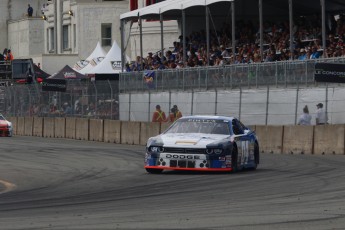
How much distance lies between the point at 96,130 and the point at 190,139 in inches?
820

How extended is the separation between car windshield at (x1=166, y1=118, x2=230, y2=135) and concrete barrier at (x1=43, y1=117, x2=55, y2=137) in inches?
989

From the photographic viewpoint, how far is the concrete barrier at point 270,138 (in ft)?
104

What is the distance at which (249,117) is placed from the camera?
36031 mm

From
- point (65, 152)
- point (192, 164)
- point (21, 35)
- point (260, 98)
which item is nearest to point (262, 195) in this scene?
point (192, 164)

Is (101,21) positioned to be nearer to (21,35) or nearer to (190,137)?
(21,35)

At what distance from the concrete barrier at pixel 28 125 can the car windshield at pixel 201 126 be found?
1110 inches

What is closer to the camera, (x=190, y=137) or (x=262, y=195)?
(x=262, y=195)

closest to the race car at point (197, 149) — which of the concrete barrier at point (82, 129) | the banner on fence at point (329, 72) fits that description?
the banner on fence at point (329, 72)

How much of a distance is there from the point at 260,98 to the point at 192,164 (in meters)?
14.3

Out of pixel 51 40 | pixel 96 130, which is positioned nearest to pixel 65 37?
pixel 51 40

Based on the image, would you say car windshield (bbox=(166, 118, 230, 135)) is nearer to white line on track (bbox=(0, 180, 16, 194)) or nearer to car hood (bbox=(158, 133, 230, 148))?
car hood (bbox=(158, 133, 230, 148))

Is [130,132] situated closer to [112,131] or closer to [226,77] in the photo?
[112,131]

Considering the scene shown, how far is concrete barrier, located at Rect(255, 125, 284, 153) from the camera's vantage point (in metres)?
31.7

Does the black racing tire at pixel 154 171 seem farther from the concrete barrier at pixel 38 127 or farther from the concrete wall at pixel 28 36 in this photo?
the concrete wall at pixel 28 36
